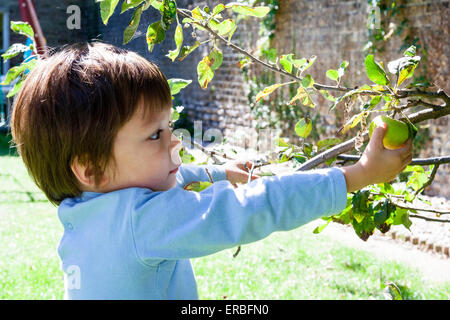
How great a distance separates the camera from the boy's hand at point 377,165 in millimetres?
940

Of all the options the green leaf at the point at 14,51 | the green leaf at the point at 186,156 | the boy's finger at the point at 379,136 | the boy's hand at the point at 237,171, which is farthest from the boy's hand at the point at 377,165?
the green leaf at the point at 14,51

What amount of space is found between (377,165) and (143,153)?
42cm

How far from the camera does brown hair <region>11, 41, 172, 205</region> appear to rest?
3.56 ft

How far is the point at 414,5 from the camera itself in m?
5.04

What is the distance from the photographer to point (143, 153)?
109 cm

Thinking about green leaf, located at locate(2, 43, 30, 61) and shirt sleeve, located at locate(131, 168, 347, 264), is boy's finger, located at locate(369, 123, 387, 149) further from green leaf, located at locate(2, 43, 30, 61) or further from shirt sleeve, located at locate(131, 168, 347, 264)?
green leaf, located at locate(2, 43, 30, 61)

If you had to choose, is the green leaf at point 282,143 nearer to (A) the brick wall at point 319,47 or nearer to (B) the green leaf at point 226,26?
(B) the green leaf at point 226,26

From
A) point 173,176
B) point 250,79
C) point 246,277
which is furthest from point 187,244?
point 250,79

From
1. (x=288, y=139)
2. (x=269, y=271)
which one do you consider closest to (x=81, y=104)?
(x=288, y=139)

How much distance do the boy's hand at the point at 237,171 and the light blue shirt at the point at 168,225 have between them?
243 millimetres

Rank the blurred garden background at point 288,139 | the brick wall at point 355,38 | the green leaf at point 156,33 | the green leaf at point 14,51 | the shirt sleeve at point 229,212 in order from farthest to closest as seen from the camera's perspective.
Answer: the brick wall at point 355,38
the blurred garden background at point 288,139
the green leaf at point 14,51
the green leaf at point 156,33
the shirt sleeve at point 229,212

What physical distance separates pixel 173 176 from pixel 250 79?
6553mm

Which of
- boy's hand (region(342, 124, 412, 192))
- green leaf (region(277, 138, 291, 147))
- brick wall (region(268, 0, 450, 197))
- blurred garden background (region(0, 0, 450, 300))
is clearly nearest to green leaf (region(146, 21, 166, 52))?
blurred garden background (region(0, 0, 450, 300))

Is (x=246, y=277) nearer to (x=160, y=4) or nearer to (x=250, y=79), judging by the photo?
(x=160, y=4)
